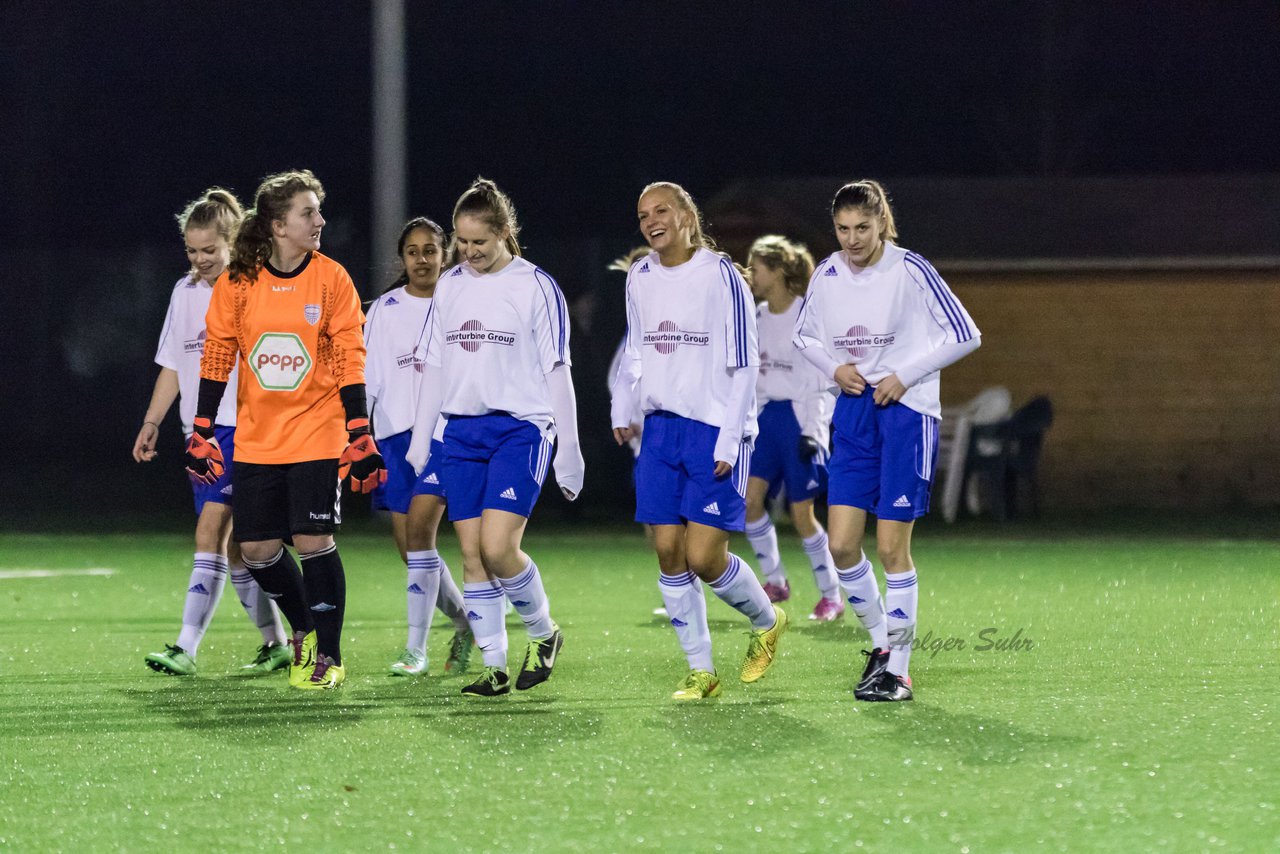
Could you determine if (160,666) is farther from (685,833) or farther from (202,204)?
(685,833)

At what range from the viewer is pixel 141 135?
48.1 metres

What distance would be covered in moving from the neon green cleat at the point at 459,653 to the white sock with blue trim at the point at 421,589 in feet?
0.43

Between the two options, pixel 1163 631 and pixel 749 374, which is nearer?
pixel 749 374

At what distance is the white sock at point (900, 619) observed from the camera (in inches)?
274

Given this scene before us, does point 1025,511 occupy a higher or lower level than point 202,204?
lower

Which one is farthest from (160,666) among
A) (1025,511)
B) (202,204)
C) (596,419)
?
(1025,511)

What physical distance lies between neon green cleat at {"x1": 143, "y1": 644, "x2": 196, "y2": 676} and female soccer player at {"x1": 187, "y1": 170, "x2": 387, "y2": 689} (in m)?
0.83

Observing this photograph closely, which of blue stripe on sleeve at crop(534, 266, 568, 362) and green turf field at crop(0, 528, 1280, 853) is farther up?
blue stripe on sleeve at crop(534, 266, 568, 362)

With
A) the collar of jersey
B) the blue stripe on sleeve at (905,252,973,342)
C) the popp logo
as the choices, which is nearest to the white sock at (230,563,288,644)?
the popp logo

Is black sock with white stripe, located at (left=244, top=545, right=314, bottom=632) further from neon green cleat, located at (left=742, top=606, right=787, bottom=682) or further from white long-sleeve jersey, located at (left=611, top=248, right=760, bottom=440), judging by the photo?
neon green cleat, located at (left=742, top=606, right=787, bottom=682)

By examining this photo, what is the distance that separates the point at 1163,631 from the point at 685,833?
4.85 metres

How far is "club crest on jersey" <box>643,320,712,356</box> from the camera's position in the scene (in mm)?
6859

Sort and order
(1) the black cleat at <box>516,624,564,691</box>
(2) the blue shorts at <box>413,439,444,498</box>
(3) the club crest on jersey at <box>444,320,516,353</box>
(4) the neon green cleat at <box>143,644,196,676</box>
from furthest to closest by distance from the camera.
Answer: (4) the neon green cleat at <box>143,644,196,676</box> < (2) the blue shorts at <box>413,439,444,498</box> < (1) the black cleat at <box>516,624,564,691</box> < (3) the club crest on jersey at <box>444,320,516,353</box>

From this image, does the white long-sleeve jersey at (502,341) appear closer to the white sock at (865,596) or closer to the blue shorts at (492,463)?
the blue shorts at (492,463)
